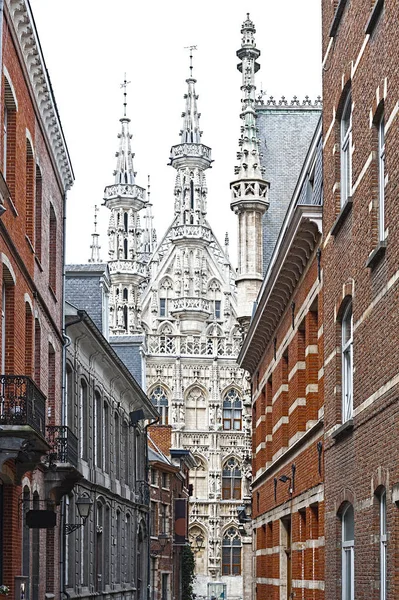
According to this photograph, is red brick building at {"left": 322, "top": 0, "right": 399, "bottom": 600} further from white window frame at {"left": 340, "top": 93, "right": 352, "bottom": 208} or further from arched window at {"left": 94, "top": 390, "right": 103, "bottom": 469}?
arched window at {"left": 94, "top": 390, "right": 103, "bottom": 469}

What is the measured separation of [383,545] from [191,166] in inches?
3042

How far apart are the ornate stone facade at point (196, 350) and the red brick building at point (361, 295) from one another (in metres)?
68.7

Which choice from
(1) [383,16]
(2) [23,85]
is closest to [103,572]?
(2) [23,85]

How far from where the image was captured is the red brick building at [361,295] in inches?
562

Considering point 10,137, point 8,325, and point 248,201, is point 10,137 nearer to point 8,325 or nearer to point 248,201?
point 8,325

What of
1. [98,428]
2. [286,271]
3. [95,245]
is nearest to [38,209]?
[286,271]

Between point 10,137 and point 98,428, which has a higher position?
point 10,137

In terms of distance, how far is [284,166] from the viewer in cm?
4931

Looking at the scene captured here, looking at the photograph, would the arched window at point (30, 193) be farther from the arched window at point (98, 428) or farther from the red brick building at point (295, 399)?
the arched window at point (98, 428)

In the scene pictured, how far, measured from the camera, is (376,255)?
14797 millimetres

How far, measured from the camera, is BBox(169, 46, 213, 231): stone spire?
299 ft

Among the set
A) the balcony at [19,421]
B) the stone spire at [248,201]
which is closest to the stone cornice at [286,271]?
the balcony at [19,421]

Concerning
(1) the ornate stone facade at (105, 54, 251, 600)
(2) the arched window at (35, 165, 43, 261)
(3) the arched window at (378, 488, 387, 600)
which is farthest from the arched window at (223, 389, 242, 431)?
(3) the arched window at (378, 488, 387, 600)

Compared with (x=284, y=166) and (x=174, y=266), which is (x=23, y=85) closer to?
(x=284, y=166)
